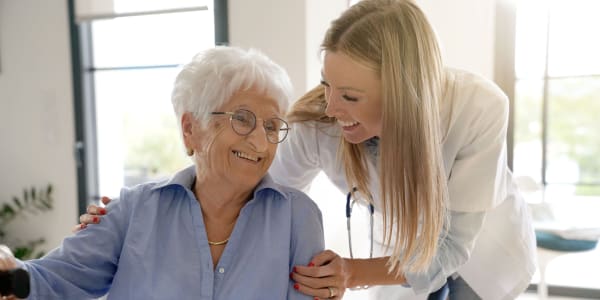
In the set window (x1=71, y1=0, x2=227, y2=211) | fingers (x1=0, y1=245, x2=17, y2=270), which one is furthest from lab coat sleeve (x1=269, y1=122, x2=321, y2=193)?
window (x1=71, y1=0, x2=227, y2=211)

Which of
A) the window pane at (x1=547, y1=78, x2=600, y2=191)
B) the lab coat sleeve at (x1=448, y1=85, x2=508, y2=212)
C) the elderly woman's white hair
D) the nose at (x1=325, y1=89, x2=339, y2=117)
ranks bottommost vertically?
the window pane at (x1=547, y1=78, x2=600, y2=191)

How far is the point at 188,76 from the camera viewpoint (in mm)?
1265

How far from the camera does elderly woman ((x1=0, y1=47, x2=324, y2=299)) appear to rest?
120cm

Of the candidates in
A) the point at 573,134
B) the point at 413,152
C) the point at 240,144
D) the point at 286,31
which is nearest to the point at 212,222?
the point at 240,144

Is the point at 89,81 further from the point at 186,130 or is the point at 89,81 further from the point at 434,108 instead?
the point at 434,108

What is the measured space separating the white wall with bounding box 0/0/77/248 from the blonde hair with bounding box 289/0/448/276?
2.62 meters

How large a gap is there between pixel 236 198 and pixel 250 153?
0.15 meters

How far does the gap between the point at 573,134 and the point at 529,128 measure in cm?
42

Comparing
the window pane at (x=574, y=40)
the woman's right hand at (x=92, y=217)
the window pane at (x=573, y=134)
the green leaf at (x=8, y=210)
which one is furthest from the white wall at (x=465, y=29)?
the green leaf at (x=8, y=210)

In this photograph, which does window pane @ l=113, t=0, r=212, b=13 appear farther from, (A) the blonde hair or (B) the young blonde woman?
(A) the blonde hair

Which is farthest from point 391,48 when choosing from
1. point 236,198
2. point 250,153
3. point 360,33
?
point 236,198

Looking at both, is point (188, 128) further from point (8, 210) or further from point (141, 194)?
point (8, 210)

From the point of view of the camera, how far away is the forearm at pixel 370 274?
1.29 meters

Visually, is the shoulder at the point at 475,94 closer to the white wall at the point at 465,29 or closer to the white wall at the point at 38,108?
the white wall at the point at 465,29
